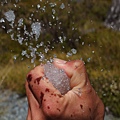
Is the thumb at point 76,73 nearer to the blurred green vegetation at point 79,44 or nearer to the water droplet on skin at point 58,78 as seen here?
the water droplet on skin at point 58,78

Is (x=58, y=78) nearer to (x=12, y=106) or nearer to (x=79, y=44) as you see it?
(x=12, y=106)

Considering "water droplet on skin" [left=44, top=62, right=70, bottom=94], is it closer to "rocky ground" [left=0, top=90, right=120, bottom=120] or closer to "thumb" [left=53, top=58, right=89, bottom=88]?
"thumb" [left=53, top=58, right=89, bottom=88]

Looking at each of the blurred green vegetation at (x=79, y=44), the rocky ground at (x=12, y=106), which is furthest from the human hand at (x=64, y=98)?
the blurred green vegetation at (x=79, y=44)

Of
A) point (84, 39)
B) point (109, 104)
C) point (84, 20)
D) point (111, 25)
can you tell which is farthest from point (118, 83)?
point (84, 20)

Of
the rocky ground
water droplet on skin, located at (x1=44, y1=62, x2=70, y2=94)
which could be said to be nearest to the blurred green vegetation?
the rocky ground

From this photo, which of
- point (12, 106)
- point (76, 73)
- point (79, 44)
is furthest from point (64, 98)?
point (79, 44)

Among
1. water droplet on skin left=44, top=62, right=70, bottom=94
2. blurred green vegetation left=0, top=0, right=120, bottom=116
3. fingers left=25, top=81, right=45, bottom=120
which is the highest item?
water droplet on skin left=44, top=62, right=70, bottom=94

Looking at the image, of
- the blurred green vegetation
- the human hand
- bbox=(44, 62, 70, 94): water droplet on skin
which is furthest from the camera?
the blurred green vegetation
